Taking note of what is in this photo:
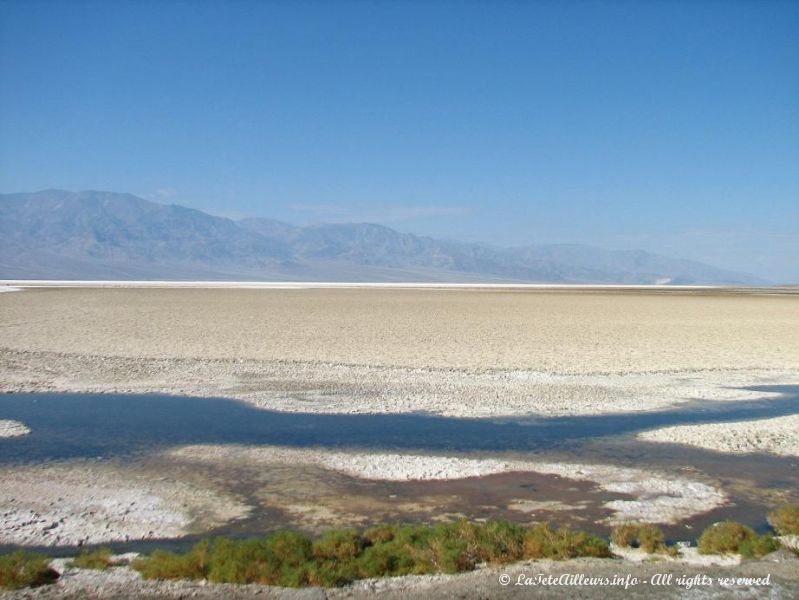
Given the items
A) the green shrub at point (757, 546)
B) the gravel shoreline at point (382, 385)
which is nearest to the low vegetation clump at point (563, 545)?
the green shrub at point (757, 546)

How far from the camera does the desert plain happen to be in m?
8.08

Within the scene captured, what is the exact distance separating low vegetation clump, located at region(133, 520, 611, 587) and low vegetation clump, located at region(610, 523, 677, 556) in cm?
24

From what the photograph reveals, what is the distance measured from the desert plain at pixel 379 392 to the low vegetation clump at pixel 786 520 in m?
0.65

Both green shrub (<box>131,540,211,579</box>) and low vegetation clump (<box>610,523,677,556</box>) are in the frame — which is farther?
low vegetation clump (<box>610,523,677,556</box>)

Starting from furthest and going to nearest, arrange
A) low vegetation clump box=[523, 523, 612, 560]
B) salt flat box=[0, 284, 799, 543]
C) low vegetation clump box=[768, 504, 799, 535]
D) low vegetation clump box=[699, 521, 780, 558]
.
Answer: salt flat box=[0, 284, 799, 543] → low vegetation clump box=[768, 504, 799, 535] → low vegetation clump box=[699, 521, 780, 558] → low vegetation clump box=[523, 523, 612, 560]

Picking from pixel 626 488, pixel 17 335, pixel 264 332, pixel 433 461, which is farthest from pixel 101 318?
pixel 626 488

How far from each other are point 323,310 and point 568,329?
1408 centimetres

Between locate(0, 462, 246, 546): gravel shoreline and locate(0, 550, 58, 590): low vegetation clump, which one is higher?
locate(0, 550, 58, 590): low vegetation clump

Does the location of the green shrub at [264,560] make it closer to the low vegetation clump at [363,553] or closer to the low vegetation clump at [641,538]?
the low vegetation clump at [363,553]

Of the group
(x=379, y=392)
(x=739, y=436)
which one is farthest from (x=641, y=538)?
(x=379, y=392)

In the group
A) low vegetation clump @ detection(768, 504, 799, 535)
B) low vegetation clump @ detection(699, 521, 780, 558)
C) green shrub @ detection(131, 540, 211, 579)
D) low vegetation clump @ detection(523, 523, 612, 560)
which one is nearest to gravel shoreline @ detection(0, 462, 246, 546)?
green shrub @ detection(131, 540, 211, 579)

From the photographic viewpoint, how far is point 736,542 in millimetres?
6672

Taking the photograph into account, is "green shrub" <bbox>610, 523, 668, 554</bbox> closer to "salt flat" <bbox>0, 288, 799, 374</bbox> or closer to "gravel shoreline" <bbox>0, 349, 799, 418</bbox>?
"gravel shoreline" <bbox>0, 349, 799, 418</bbox>

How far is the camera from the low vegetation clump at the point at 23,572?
576 cm
